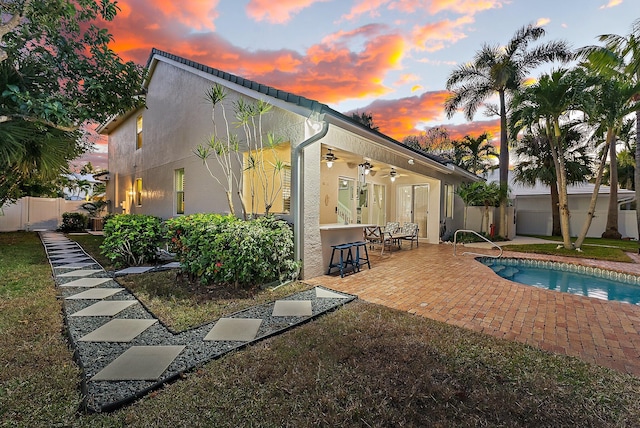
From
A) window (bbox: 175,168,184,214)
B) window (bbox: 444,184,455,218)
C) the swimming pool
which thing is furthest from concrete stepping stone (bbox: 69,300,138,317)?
window (bbox: 444,184,455,218)

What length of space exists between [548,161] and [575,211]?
4415 mm

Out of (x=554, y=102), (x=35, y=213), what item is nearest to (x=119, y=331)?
(x=554, y=102)

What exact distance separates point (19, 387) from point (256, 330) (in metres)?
2.10

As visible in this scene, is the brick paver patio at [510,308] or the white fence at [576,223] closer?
the brick paver patio at [510,308]

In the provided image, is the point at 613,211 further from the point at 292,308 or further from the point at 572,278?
the point at 292,308

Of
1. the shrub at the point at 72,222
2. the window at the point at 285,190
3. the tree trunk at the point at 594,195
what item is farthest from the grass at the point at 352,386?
the shrub at the point at 72,222

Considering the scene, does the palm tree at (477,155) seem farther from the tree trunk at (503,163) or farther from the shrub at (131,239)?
Answer: the shrub at (131,239)

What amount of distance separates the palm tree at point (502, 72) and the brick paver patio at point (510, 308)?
9.75 meters

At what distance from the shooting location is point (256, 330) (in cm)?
354

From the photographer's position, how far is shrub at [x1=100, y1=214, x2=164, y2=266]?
6.94 metres

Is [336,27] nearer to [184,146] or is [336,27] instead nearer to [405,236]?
[184,146]

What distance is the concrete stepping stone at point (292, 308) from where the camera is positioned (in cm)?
407

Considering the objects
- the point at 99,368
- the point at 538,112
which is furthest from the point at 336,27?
the point at 99,368

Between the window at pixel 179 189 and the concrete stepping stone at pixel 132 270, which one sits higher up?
the window at pixel 179 189
